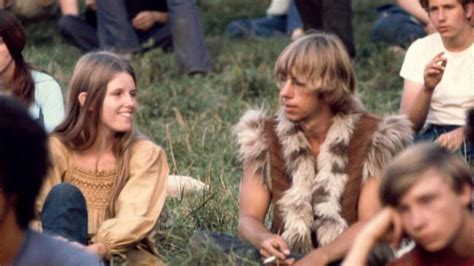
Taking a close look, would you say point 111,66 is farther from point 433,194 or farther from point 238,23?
point 238,23

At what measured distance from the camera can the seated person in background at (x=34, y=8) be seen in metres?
12.1

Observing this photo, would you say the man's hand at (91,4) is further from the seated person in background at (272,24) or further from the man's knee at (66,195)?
the man's knee at (66,195)

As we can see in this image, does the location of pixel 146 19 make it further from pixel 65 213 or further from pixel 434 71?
pixel 65 213

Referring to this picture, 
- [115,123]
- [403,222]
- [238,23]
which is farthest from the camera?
[238,23]

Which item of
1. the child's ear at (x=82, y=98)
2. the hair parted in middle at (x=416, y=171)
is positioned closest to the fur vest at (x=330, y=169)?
the child's ear at (x=82, y=98)

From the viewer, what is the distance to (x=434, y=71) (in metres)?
7.25

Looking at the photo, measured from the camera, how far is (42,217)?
20.4ft

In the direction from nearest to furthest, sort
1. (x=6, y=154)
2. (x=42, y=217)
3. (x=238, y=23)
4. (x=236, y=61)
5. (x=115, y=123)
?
(x=6, y=154), (x=42, y=217), (x=115, y=123), (x=236, y=61), (x=238, y=23)

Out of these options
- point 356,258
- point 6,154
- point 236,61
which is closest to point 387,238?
point 356,258

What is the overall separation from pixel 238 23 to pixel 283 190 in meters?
6.50

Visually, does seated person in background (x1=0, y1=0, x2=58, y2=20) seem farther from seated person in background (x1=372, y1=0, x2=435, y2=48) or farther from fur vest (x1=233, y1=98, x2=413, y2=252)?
fur vest (x1=233, y1=98, x2=413, y2=252)

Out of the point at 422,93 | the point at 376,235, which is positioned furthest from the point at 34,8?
the point at 376,235

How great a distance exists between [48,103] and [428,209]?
2916mm

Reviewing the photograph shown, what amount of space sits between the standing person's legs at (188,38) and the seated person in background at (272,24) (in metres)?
1.18
